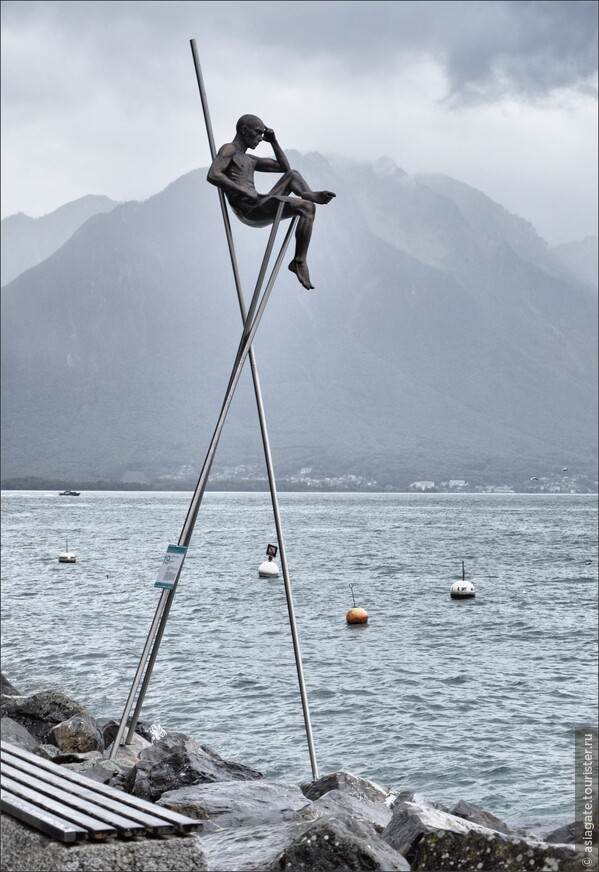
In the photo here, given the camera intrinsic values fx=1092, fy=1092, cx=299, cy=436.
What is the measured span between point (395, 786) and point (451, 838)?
941 cm

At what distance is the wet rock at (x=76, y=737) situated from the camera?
12.8 m

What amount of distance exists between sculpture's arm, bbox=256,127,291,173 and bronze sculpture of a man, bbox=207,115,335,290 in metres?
0.04

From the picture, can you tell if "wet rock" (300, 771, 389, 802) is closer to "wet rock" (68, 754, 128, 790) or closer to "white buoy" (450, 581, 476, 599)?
"wet rock" (68, 754, 128, 790)

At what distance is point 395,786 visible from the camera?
14.9 m

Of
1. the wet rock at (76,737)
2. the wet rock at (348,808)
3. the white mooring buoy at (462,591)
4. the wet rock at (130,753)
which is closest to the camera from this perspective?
the wet rock at (348,808)

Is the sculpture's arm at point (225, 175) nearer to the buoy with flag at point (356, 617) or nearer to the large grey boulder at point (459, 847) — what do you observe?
the large grey boulder at point (459, 847)

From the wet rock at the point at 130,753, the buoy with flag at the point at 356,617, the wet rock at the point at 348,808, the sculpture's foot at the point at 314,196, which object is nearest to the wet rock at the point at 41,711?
the wet rock at the point at 130,753

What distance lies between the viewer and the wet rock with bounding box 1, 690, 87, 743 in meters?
14.3

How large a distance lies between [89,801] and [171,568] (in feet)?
14.2

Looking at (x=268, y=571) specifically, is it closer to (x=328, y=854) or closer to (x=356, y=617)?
(x=356, y=617)

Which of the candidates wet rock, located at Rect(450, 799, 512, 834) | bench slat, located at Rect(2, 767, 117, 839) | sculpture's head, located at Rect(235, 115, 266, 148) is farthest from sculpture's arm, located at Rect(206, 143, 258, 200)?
wet rock, located at Rect(450, 799, 512, 834)

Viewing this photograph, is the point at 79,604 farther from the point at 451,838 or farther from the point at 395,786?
the point at 451,838

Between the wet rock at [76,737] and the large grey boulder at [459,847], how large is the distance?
22.7 ft

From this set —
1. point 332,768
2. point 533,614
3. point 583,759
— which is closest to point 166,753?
point 332,768
